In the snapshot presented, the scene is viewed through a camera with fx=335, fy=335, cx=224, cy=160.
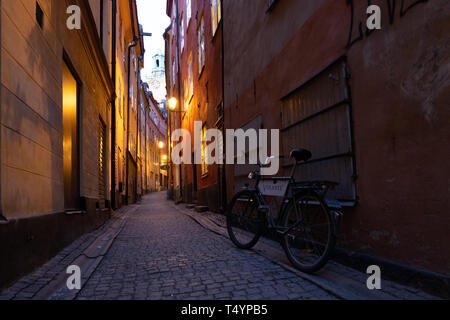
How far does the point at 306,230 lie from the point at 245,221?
1391 mm

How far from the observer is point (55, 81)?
4555 mm

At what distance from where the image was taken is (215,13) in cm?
1061

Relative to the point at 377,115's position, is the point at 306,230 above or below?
below

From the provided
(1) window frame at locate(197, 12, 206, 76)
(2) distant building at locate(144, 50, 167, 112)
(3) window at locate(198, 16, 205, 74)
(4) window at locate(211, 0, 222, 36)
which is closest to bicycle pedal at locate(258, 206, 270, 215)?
(4) window at locate(211, 0, 222, 36)

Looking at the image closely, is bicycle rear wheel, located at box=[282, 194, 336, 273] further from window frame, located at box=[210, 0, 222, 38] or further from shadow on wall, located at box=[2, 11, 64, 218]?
window frame, located at box=[210, 0, 222, 38]

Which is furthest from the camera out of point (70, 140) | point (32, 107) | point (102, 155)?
point (102, 155)

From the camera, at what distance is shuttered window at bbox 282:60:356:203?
3.63 m

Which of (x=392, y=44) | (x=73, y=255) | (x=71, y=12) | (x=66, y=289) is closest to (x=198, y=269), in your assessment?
(x=66, y=289)

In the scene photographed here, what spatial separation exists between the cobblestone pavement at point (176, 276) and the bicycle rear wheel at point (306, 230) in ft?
0.76

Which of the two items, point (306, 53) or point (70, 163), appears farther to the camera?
point (70, 163)

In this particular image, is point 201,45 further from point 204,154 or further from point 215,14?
point 204,154

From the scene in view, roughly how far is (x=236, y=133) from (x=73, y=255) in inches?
188

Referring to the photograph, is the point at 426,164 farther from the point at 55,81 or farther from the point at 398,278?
the point at 55,81

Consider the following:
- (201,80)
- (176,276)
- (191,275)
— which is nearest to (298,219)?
(191,275)
